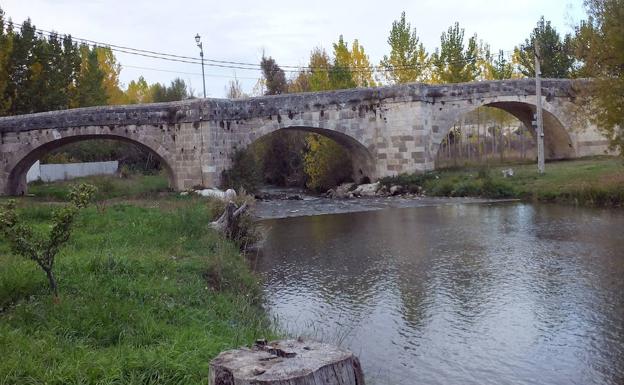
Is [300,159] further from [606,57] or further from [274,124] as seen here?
[606,57]

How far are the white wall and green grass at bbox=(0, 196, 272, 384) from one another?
2162 centimetres

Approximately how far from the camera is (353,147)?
25422 mm

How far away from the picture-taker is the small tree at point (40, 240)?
5316 millimetres

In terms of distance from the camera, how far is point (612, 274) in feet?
27.9

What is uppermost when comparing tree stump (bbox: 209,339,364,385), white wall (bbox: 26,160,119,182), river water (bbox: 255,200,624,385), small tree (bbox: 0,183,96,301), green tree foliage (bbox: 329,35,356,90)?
green tree foliage (bbox: 329,35,356,90)

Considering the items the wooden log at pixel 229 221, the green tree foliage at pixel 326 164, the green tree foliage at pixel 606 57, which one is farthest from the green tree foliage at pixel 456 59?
the wooden log at pixel 229 221

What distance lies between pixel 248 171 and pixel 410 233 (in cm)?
1032

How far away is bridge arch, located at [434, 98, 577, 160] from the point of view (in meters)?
24.4

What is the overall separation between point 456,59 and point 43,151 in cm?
1953

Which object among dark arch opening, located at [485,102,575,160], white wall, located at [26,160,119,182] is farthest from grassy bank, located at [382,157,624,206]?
white wall, located at [26,160,119,182]

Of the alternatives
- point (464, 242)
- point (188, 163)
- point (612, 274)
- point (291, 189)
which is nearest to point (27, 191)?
point (188, 163)

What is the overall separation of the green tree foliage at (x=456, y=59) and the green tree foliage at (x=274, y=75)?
947 centimetres

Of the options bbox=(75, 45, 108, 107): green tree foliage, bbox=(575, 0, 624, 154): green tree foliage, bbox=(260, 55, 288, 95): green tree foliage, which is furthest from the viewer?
bbox=(260, 55, 288, 95): green tree foliage

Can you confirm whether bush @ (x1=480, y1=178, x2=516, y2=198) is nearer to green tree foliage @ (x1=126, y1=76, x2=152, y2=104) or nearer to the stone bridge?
the stone bridge
